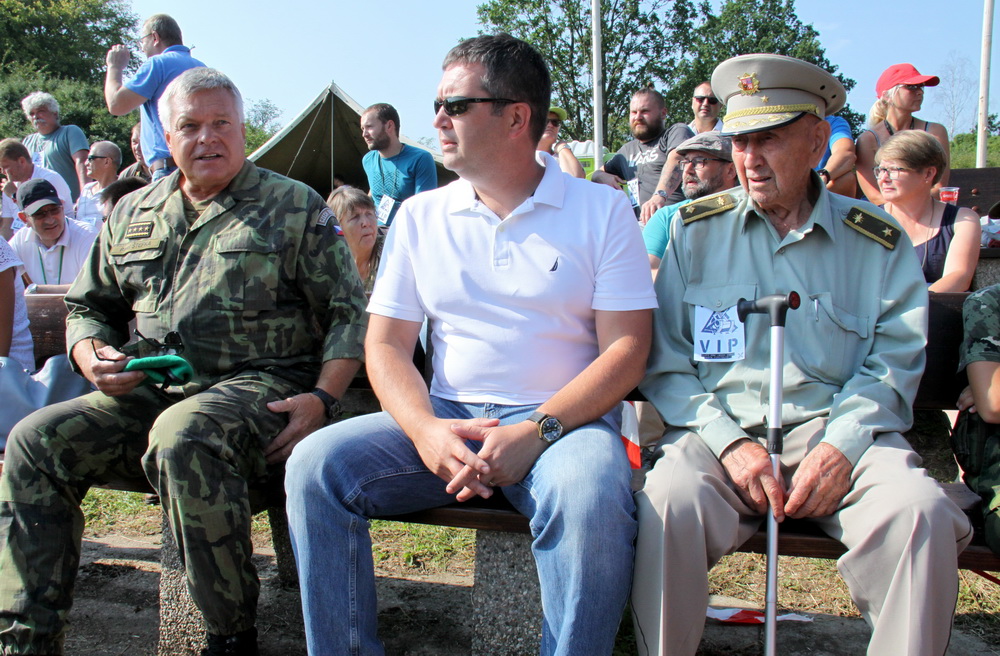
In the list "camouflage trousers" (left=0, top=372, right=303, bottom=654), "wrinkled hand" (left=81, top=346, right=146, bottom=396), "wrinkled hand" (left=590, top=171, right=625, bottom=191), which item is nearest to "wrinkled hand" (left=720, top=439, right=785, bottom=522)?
"camouflage trousers" (left=0, top=372, right=303, bottom=654)

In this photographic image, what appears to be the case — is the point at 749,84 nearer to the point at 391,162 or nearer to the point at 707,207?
the point at 707,207

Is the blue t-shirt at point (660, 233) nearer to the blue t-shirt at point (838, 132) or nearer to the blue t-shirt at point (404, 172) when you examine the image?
the blue t-shirt at point (838, 132)

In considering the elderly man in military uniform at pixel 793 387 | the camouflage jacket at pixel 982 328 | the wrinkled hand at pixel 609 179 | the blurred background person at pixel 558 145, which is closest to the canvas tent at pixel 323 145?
the blurred background person at pixel 558 145

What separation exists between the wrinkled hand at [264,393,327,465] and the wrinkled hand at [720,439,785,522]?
1.32 m

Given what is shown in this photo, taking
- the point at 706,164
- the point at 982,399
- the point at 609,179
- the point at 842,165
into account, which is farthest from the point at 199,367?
the point at 842,165

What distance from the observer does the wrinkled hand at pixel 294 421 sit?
260 cm

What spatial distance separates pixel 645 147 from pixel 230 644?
4924 mm

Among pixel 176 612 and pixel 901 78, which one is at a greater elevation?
pixel 901 78

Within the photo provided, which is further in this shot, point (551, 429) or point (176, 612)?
point (176, 612)

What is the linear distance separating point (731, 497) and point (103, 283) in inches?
90.9

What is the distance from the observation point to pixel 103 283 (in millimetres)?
2980

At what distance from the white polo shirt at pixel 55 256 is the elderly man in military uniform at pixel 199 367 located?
3055 mm

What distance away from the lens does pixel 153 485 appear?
2.47 m

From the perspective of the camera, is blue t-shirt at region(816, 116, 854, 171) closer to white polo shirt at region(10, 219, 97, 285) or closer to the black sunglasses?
the black sunglasses
